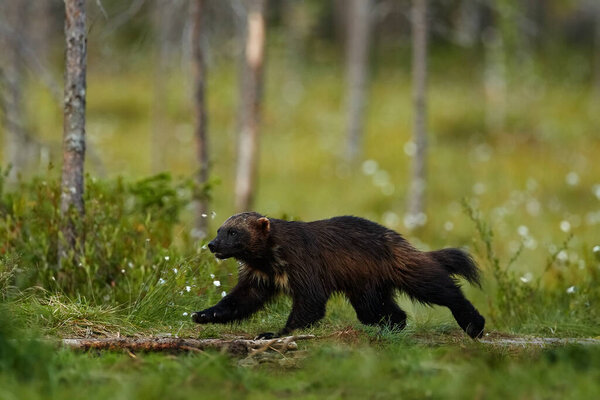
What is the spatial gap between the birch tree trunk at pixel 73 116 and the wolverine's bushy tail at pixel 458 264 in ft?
11.2

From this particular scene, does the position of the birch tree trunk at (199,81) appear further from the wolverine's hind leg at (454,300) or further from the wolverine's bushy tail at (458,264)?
the wolverine's hind leg at (454,300)

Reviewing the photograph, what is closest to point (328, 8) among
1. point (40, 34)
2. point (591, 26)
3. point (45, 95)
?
point (591, 26)

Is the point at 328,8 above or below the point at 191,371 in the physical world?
above

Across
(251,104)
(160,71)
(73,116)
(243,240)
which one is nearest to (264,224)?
(243,240)

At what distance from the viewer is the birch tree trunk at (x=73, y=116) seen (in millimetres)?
8062

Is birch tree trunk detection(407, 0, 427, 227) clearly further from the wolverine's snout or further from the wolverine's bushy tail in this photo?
the wolverine's snout

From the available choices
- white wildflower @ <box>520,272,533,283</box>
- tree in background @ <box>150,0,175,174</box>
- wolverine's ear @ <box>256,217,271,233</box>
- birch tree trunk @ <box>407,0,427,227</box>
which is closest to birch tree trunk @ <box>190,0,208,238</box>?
tree in background @ <box>150,0,175,174</box>

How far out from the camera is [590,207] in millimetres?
19734

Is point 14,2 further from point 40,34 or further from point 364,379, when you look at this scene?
point 364,379

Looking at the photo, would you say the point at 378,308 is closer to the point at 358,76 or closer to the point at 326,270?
the point at 326,270

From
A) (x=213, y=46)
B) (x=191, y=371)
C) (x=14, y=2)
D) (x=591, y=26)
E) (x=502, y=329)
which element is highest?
(x=591, y=26)

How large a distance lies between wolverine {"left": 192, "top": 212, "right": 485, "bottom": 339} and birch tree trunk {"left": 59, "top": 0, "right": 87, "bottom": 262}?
1950 millimetres

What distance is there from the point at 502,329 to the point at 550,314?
1.68 ft

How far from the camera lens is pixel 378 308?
7184 mm
